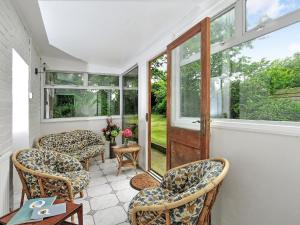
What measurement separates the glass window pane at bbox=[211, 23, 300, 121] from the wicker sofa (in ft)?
9.15

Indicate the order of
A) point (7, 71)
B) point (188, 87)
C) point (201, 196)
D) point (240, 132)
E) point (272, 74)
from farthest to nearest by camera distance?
point (188, 87) < point (7, 71) < point (240, 132) < point (272, 74) < point (201, 196)

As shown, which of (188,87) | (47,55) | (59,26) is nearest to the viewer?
(188,87)

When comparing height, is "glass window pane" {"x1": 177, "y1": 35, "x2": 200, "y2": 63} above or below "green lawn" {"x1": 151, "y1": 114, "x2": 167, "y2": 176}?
above

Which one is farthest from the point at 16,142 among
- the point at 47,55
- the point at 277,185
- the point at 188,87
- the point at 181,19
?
the point at 277,185

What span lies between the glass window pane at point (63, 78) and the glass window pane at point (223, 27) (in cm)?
382

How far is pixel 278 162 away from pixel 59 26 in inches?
123

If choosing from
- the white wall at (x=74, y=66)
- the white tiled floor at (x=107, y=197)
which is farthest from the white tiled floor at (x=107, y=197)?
the white wall at (x=74, y=66)

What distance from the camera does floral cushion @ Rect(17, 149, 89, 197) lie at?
1.93m

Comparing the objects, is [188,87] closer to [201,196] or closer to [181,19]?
[181,19]

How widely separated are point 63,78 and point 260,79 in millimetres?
4516

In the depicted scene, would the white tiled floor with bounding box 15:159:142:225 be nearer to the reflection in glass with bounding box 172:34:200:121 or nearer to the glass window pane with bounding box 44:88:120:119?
the reflection in glass with bounding box 172:34:200:121

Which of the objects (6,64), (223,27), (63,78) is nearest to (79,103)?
(63,78)

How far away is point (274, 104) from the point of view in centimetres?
146

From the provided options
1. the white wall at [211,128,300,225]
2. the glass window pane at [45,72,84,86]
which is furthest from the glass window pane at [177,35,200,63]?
the glass window pane at [45,72,84,86]
